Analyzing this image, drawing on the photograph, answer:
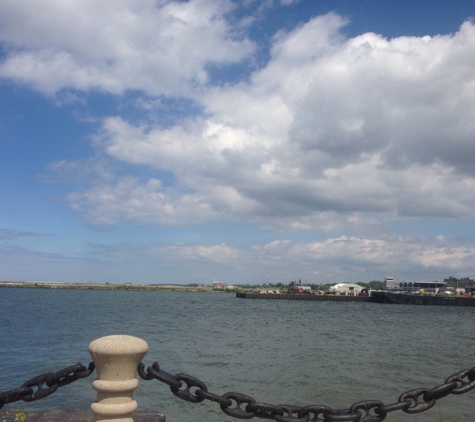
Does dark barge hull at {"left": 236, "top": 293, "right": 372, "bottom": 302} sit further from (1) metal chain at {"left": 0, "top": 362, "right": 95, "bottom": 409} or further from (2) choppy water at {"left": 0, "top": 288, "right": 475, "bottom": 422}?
(1) metal chain at {"left": 0, "top": 362, "right": 95, "bottom": 409}

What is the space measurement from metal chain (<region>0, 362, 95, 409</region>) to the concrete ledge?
81cm

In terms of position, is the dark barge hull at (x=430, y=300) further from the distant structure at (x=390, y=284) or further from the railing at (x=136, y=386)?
the railing at (x=136, y=386)

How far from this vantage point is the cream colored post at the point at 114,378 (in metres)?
2.79

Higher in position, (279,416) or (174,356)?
(279,416)

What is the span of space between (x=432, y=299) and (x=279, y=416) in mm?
111795

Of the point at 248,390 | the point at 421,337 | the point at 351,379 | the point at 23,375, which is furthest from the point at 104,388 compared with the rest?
the point at 421,337

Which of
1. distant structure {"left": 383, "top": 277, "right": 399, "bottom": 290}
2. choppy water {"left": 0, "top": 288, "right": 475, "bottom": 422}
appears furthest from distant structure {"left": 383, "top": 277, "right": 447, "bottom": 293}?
choppy water {"left": 0, "top": 288, "right": 475, "bottom": 422}

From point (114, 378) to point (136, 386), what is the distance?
15 cm

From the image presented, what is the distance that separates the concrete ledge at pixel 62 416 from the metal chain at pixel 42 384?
0.81m

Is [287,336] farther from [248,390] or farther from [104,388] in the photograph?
[104,388]

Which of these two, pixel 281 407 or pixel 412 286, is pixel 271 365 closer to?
pixel 281 407

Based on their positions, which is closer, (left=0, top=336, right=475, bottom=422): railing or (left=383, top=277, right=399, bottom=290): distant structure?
(left=0, top=336, right=475, bottom=422): railing

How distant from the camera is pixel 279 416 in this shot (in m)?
3.24

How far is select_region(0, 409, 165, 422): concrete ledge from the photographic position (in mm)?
4121
